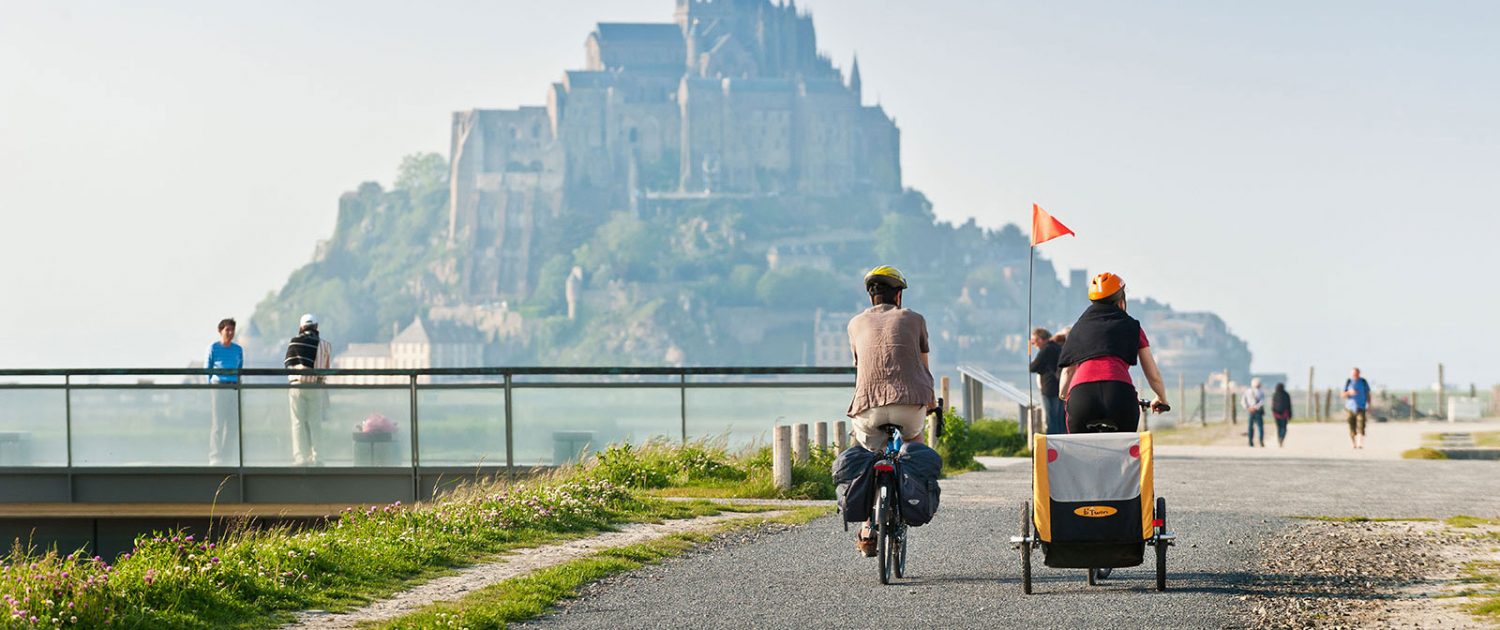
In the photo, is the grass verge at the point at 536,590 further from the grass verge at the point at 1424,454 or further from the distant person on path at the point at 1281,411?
the distant person on path at the point at 1281,411

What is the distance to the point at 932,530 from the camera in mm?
12148

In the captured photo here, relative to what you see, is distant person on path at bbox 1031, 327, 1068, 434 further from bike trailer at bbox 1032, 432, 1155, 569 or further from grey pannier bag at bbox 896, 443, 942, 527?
bike trailer at bbox 1032, 432, 1155, 569

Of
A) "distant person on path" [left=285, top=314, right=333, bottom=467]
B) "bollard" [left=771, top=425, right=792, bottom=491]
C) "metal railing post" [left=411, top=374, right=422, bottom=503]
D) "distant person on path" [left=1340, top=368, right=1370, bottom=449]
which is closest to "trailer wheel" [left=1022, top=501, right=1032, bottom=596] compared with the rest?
"bollard" [left=771, top=425, right=792, bottom=491]

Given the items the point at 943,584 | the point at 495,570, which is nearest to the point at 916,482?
the point at 943,584

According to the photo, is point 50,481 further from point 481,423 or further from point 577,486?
point 577,486

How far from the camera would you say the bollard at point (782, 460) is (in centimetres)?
1470

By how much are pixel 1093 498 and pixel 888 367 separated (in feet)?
3.71

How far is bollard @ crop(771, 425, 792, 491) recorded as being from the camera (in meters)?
14.7

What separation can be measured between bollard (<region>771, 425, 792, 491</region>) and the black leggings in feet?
19.2

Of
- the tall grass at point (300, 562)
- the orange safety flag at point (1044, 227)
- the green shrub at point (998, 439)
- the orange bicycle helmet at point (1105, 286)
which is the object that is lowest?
the green shrub at point (998, 439)

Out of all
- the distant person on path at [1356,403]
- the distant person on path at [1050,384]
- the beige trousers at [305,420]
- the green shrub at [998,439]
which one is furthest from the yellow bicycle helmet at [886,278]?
the distant person on path at [1356,403]

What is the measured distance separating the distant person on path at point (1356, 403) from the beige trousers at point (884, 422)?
23.6 m

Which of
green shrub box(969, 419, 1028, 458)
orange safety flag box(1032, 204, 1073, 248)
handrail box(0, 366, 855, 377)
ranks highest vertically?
orange safety flag box(1032, 204, 1073, 248)

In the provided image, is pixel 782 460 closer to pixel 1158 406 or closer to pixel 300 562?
pixel 300 562
